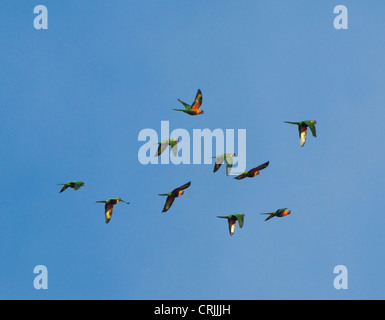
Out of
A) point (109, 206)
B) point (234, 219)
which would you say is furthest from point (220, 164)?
point (109, 206)

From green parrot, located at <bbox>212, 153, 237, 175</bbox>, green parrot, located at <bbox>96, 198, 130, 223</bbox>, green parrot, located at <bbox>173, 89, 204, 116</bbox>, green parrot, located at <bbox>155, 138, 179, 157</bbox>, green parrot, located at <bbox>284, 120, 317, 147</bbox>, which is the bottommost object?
green parrot, located at <bbox>96, 198, 130, 223</bbox>

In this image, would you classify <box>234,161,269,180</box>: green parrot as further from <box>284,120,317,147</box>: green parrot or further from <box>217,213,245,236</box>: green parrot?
<box>284,120,317,147</box>: green parrot

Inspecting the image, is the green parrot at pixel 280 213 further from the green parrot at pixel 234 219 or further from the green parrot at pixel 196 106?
the green parrot at pixel 196 106

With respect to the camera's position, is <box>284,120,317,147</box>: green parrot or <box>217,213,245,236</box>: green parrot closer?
<box>217,213,245,236</box>: green parrot

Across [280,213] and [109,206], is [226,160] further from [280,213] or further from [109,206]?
[109,206]

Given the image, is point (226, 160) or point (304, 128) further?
point (226, 160)

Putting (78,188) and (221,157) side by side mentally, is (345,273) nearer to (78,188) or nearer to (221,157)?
(221,157)

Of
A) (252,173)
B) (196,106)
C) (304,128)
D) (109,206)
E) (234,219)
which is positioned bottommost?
(234,219)

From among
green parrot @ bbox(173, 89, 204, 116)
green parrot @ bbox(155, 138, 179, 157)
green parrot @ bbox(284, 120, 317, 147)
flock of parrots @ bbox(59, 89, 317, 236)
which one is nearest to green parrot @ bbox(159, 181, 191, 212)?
flock of parrots @ bbox(59, 89, 317, 236)

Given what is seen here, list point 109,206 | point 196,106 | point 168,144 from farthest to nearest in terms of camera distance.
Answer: point 109,206
point 168,144
point 196,106

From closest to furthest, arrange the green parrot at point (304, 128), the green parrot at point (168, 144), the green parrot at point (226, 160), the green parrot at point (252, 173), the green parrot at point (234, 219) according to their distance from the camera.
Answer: the green parrot at point (252, 173) → the green parrot at point (234, 219) → the green parrot at point (304, 128) → the green parrot at point (226, 160) → the green parrot at point (168, 144)

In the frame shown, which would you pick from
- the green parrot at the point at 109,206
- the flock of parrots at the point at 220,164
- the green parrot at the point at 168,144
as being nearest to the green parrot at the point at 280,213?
the flock of parrots at the point at 220,164
